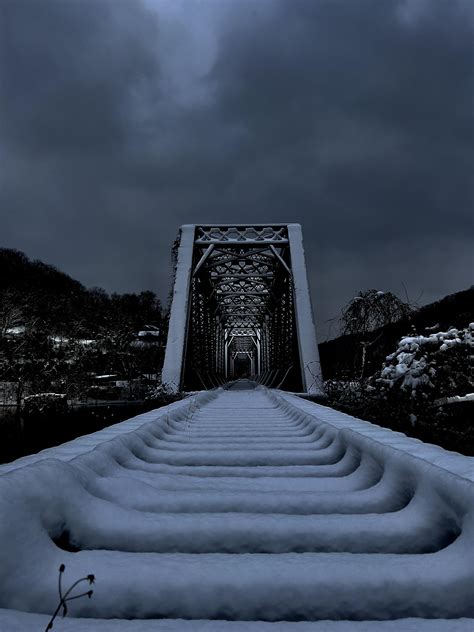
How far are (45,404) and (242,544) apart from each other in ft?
54.3

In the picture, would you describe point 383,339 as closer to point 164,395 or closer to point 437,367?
point 437,367

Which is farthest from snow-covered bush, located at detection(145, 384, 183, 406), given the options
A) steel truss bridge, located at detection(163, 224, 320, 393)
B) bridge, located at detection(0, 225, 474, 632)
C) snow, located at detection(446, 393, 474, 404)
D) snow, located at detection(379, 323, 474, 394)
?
bridge, located at detection(0, 225, 474, 632)

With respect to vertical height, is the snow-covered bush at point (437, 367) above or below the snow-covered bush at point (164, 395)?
above

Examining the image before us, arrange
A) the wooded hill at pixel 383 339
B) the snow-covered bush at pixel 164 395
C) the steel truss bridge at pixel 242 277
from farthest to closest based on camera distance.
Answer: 1. the steel truss bridge at pixel 242 277
2. the snow-covered bush at pixel 164 395
3. the wooded hill at pixel 383 339

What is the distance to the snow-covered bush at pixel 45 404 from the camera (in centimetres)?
1562

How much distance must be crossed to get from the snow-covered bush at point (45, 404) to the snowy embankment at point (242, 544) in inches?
577

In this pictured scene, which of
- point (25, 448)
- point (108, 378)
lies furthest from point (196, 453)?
point (108, 378)

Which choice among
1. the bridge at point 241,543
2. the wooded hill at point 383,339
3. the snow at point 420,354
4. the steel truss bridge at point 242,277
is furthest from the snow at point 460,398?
the steel truss bridge at point 242,277

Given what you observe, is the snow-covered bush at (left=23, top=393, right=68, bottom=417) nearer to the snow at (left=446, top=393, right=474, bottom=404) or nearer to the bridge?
the snow at (left=446, top=393, right=474, bottom=404)

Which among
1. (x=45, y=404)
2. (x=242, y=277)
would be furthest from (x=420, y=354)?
(x=242, y=277)

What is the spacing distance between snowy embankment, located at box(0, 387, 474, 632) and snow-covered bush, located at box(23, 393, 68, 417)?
48.1 feet

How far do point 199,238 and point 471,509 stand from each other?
43.6 ft

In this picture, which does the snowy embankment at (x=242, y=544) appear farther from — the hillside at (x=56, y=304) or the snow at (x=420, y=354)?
the hillside at (x=56, y=304)

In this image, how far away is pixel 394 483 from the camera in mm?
1803
